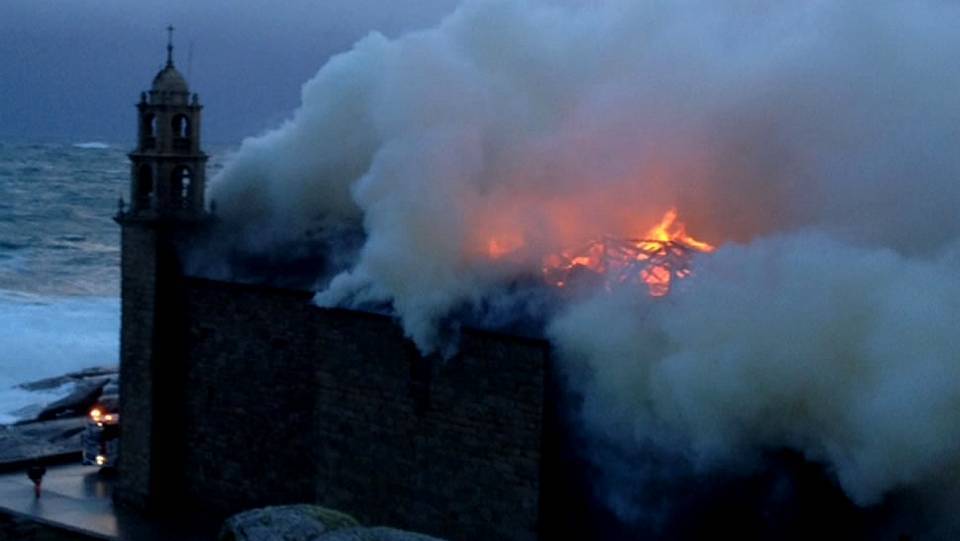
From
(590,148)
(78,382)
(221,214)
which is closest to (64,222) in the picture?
(78,382)

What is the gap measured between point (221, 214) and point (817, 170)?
1008 cm

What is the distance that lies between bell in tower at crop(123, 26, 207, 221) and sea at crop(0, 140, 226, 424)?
189cm

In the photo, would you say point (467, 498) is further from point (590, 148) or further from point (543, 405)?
point (590, 148)

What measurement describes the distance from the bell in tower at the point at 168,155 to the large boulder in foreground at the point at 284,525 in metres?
11.8

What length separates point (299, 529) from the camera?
866cm

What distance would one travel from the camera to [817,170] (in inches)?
605

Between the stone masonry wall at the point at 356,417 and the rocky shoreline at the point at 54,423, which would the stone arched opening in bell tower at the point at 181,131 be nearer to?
the stone masonry wall at the point at 356,417

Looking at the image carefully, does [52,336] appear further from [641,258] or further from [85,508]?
[641,258]

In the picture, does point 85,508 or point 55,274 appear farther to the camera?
point 55,274

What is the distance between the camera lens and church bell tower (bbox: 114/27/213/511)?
20031 millimetres

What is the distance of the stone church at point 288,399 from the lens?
1520 cm

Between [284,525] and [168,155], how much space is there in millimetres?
12762

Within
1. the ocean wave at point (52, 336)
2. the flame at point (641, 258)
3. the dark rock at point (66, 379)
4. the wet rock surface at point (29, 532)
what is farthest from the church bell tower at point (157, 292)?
the dark rock at point (66, 379)

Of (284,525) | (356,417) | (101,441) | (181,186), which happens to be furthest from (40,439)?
(284,525)
